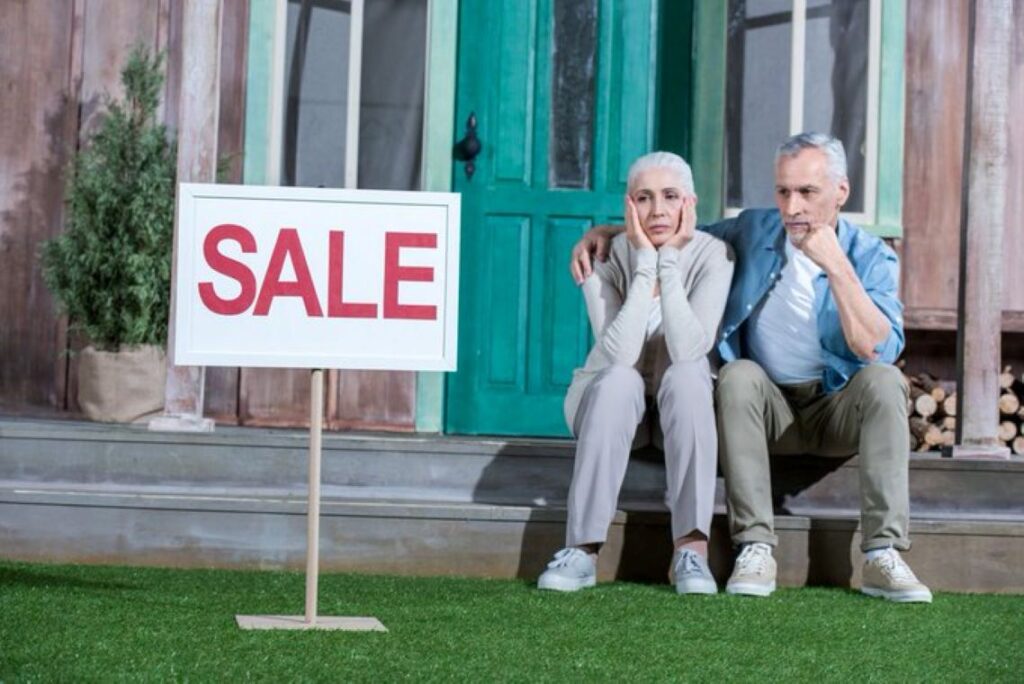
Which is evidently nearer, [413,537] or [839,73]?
[413,537]

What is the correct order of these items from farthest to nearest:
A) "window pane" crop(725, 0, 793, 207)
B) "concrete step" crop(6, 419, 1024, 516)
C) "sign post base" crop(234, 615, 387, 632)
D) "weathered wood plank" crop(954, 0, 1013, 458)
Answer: "window pane" crop(725, 0, 793, 207) < "weathered wood plank" crop(954, 0, 1013, 458) < "concrete step" crop(6, 419, 1024, 516) < "sign post base" crop(234, 615, 387, 632)

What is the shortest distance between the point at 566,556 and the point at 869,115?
2.77 m

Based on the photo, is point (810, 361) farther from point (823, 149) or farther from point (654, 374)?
point (823, 149)

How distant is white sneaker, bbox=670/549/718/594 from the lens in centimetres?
393

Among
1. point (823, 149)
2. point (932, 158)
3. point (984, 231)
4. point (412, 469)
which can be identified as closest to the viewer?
point (823, 149)

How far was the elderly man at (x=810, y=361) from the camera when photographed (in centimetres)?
400

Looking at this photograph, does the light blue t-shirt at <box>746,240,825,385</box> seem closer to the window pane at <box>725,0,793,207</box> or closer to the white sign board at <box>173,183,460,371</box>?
the white sign board at <box>173,183,460,371</box>

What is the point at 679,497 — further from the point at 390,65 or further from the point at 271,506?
the point at 390,65

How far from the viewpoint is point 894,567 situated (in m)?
3.96

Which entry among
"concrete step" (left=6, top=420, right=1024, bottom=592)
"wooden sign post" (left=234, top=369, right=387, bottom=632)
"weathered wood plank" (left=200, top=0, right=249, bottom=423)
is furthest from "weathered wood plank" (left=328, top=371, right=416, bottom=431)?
"wooden sign post" (left=234, top=369, right=387, bottom=632)

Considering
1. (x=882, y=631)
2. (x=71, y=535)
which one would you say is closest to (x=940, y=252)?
(x=882, y=631)

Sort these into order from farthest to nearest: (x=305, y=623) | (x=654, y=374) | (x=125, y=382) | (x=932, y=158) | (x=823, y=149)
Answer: (x=932, y=158) < (x=125, y=382) < (x=654, y=374) < (x=823, y=149) < (x=305, y=623)

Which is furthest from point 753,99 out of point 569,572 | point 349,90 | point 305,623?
point 305,623

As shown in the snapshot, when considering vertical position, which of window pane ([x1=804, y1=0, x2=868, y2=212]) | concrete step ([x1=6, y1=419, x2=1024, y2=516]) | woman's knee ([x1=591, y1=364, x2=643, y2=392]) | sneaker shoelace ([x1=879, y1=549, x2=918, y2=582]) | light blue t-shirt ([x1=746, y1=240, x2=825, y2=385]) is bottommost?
sneaker shoelace ([x1=879, y1=549, x2=918, y2=582])
